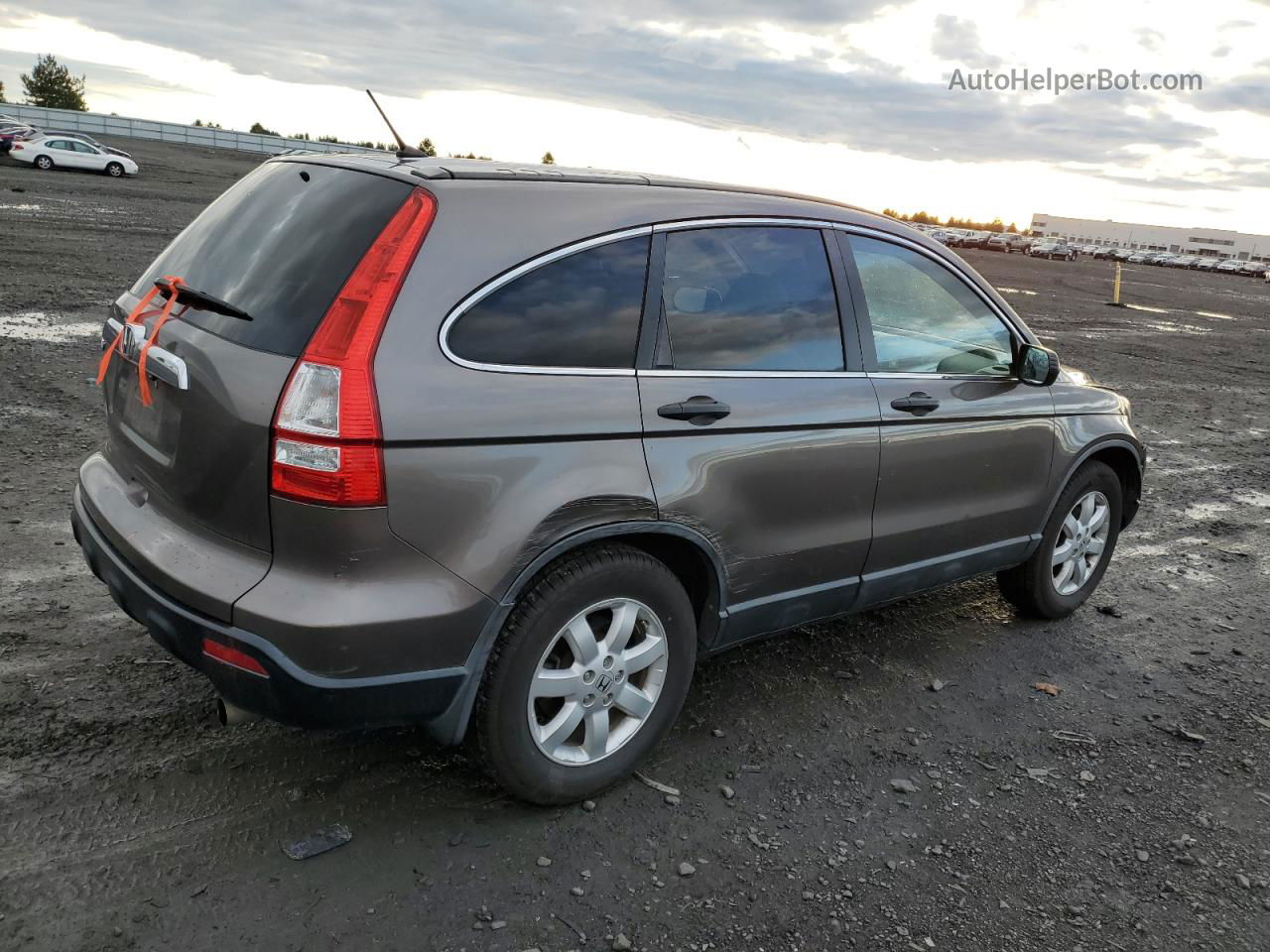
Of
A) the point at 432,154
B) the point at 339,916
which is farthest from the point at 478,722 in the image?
the point at 432,154

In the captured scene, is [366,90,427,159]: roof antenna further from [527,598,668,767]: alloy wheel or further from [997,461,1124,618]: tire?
[997,461,1124,618]: tire

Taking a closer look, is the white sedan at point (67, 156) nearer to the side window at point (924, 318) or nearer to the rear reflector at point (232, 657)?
the side window at point (924, 318)

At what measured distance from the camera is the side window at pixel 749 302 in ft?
11.0

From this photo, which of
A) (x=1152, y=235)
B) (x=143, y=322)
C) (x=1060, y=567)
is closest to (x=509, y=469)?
(x=143, y=322)

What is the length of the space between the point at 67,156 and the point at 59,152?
0.95ft

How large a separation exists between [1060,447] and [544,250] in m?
2.85

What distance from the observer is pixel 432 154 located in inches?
139

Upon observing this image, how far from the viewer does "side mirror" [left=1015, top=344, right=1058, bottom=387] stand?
173 inches

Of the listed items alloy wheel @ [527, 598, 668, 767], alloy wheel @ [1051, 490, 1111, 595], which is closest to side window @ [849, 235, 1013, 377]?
alloy wheel @ [1051, 490, 1111, 595]

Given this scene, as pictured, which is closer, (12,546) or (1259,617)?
(12,546)

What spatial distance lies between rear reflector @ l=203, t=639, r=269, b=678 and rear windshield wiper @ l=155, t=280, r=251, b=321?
0.90m

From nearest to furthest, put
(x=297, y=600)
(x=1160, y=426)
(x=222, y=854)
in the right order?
(x=297, y=600) < (x=222, y=854) < (x=1160, y=426)

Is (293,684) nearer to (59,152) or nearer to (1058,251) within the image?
(59,152)

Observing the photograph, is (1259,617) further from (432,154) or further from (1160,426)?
(1160,426)
